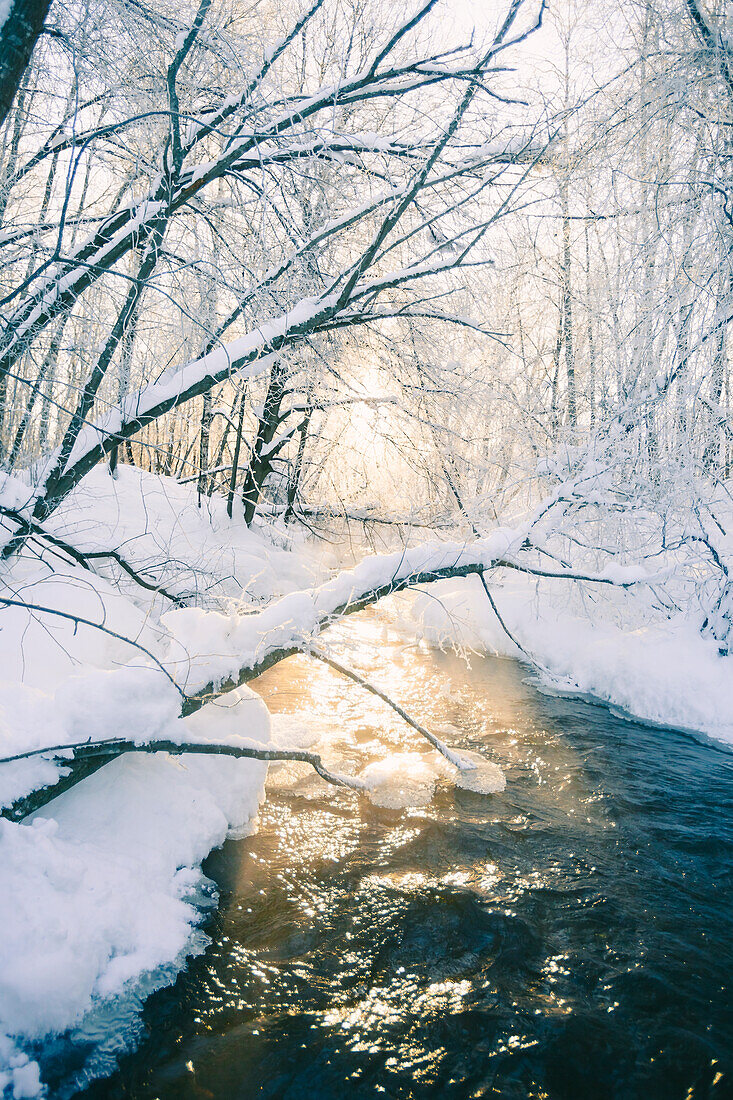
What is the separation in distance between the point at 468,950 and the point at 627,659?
18.5ft

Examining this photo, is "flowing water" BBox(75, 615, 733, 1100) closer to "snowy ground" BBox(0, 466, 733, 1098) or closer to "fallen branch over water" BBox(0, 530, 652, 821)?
"snowy ground" BBox(0, 466, 733, 1098)

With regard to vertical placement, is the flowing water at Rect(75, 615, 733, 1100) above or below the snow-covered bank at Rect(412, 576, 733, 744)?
below

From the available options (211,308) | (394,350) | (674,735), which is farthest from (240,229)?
(674,735)

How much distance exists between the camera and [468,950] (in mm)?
3311

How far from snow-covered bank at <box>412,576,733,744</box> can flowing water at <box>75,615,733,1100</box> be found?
134cm

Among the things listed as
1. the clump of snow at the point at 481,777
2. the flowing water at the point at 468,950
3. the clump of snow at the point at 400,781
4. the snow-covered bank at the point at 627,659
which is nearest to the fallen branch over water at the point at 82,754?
the flowing water at the point at 468,950

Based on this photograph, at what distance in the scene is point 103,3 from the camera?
280 cm

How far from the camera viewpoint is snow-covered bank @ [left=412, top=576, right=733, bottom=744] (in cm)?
693

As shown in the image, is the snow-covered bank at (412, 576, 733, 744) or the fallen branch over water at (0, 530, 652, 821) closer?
the fallen branch over water at (0, 530, 652, 821)

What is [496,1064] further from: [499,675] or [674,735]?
[499,675]

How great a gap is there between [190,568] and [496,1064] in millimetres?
3425

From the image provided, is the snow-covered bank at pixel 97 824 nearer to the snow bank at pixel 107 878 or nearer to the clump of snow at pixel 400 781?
the snow bank at pixel 107 878

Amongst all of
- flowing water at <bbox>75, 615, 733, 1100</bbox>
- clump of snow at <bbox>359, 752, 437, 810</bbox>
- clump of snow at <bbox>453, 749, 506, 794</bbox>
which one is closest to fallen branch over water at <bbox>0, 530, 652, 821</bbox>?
flowing water at <bbox>75, 615, 733, 1100</bbox>

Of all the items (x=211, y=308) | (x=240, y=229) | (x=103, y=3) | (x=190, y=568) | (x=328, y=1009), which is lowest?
(x=328, y=1009)
